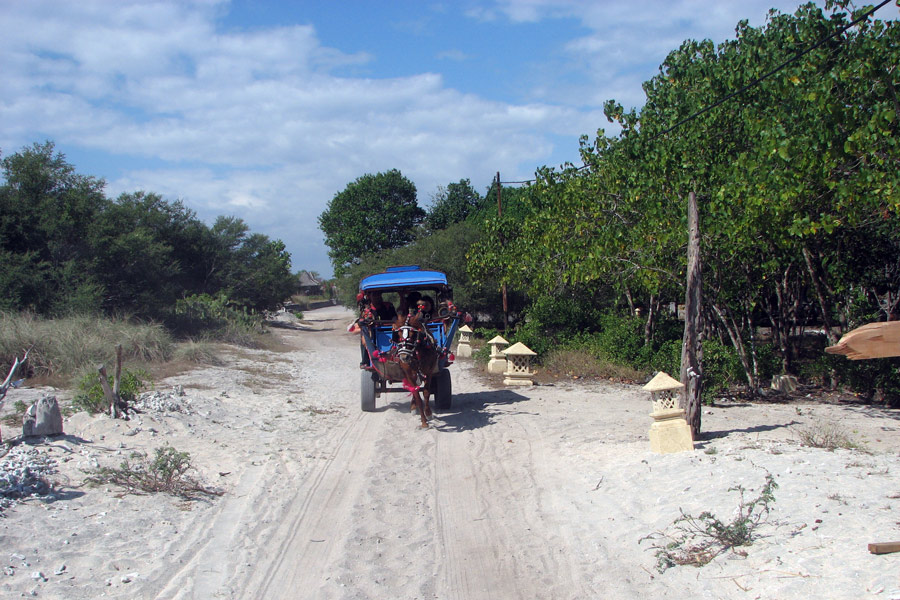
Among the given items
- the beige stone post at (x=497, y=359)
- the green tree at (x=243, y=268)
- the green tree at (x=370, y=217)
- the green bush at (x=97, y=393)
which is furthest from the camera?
the green tree at (x=370, y=217)

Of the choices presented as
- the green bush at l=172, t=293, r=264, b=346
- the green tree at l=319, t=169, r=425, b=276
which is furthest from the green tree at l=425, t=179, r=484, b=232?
the green bush at l=172, t=293, r=264, b=346

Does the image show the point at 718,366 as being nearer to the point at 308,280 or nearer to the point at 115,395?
the point at 115,395

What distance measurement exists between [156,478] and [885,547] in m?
6.49

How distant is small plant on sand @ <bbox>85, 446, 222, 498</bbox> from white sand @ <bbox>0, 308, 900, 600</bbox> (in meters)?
0.17

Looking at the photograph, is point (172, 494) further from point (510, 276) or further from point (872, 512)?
point (510, 276)

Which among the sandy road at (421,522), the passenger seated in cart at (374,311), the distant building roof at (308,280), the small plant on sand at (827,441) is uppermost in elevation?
the distant building roof at (308,280)

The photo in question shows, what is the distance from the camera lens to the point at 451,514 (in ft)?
22.9

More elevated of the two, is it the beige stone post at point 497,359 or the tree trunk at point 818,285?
the tree trunk at point 818,285

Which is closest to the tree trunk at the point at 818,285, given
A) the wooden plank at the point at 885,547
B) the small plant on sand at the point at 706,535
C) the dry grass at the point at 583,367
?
the dry grass at the point at 583,367

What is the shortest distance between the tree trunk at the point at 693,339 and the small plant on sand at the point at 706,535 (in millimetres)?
2488

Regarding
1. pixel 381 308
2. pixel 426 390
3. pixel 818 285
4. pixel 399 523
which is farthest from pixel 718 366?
pixel 399 523

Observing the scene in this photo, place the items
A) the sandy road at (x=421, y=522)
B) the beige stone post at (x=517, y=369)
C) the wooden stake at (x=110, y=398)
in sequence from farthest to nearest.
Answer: the beige stone post at (x=517, y=369) < the wooden stake at (x=110, y=398) < the sandy road at (x=421, y=522)

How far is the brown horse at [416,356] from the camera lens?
35.1ft

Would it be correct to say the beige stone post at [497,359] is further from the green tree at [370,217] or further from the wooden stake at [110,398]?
the green tree at [370,217]
